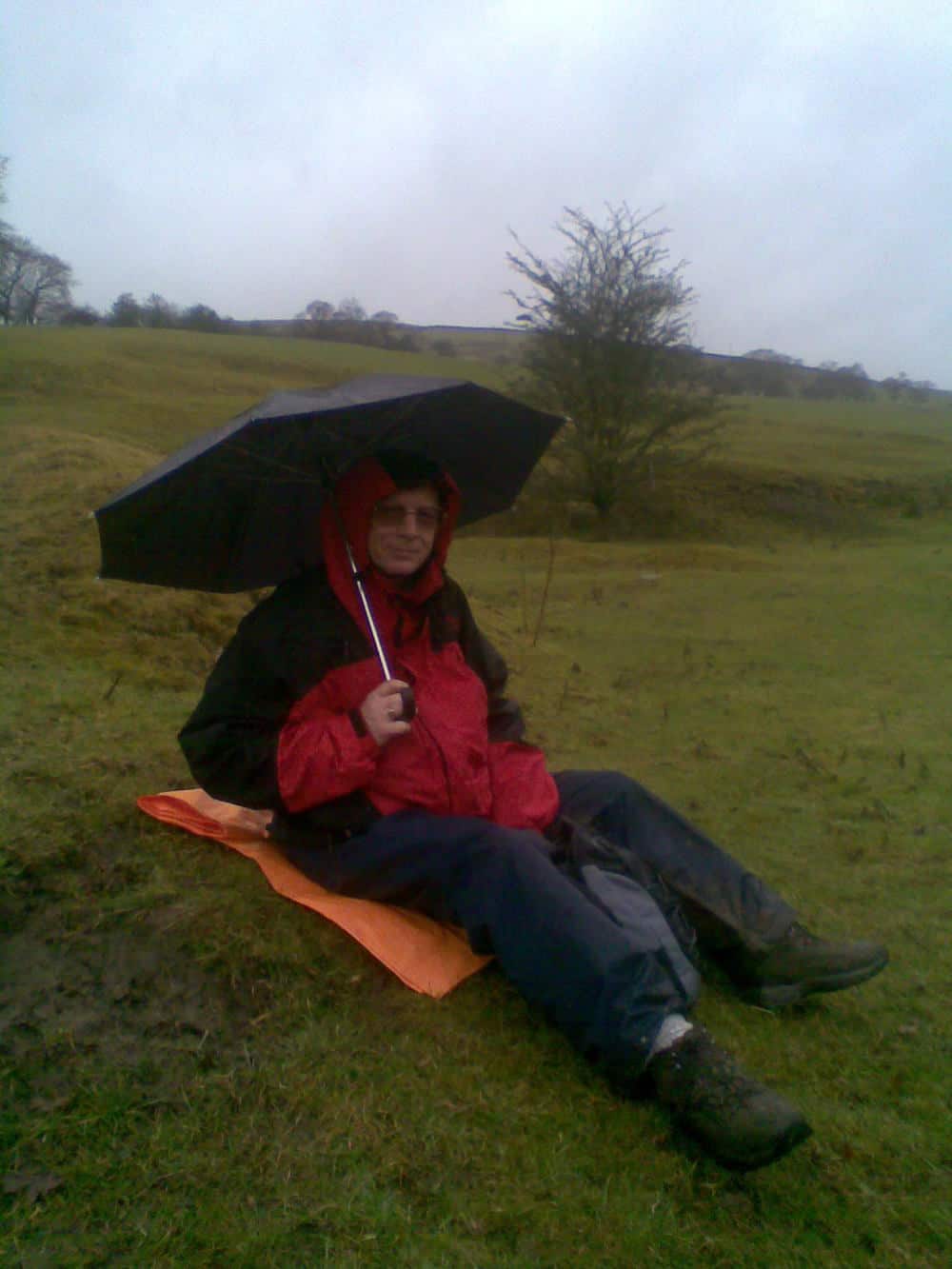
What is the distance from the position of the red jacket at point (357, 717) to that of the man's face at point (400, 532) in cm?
4

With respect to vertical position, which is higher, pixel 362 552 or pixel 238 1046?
pixel 362 552

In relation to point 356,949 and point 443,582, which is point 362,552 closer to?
point 443,582

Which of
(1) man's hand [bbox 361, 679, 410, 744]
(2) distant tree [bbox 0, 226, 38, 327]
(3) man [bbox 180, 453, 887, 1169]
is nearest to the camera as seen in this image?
(3) man [bbox 180, 453, 887, 1169]

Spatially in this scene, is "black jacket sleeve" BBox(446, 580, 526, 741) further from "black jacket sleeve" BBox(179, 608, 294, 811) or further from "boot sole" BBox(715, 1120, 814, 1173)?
"boot sole" BBox(715, 1120, 814, 1173)

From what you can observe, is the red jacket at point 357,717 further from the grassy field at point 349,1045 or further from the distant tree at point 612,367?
the distant tree at point 612,367

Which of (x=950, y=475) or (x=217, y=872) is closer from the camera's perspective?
(x=217, y=872)

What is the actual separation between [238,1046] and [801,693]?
605cm

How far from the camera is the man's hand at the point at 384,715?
2920mm

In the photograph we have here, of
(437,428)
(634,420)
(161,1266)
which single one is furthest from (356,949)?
(634,420)

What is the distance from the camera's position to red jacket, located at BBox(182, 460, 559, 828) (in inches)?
117

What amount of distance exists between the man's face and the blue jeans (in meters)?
0.83

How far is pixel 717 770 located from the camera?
5828 mm

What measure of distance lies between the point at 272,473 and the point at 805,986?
2.43m

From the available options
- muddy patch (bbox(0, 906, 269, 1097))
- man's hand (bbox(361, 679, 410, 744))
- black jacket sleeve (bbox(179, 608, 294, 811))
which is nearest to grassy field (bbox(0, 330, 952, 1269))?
muddy patch (bbox(0, 906, 269, 1097))
